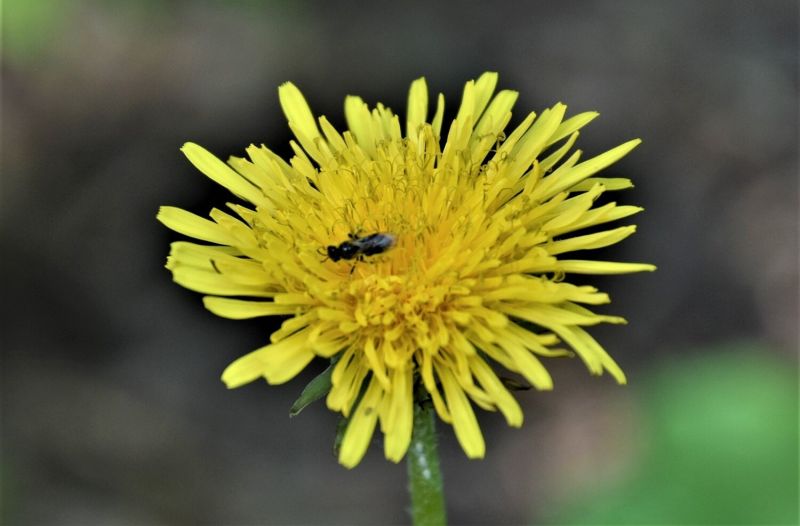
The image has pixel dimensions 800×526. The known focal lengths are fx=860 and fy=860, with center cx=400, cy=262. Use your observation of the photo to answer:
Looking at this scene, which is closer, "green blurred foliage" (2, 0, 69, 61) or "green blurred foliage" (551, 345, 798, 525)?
"green blurred foliage" (551, 345, 798, 525)

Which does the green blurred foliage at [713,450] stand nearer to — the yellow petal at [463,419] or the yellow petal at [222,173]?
the yellow petal at [463,419]

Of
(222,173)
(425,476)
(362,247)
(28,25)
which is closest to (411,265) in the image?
(362,247)

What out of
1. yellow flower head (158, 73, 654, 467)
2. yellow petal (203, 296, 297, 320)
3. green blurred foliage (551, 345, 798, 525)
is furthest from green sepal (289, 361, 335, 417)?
green blurred foliage (551, 345, 798, 525)

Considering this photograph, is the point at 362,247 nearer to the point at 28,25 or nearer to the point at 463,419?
the point at 463,419

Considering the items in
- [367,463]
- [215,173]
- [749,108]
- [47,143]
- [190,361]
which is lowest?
[367,463]

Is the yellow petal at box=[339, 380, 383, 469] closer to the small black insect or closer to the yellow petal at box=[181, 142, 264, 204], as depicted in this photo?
the small black insect

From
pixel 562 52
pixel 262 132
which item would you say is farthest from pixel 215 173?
pixel 562 52

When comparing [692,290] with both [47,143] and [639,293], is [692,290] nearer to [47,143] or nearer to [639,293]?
[639,293]
